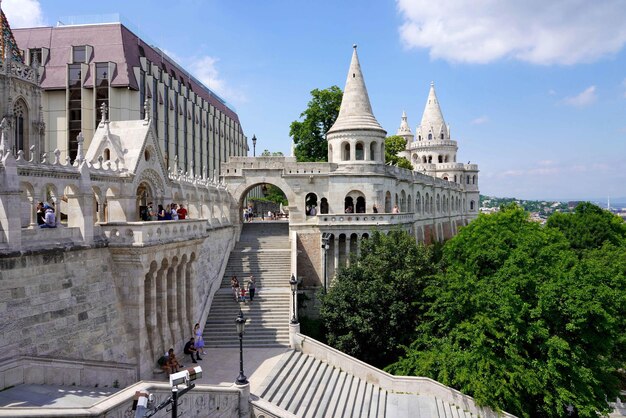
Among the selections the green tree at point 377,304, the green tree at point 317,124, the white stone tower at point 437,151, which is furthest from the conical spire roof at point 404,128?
the green tree at point 377,304

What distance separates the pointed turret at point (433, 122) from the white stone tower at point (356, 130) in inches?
1321

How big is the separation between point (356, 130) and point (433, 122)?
36.3 m

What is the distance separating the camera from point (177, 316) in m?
18.9

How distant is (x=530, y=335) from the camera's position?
740 inches

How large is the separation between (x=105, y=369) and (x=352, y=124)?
79.6 feet

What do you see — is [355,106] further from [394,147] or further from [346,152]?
[394,147]

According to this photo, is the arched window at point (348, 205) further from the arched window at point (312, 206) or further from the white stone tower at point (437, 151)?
the white stone tower at point (437, 151)

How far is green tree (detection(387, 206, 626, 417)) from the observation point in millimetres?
18500

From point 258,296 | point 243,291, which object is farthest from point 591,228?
point 243,291

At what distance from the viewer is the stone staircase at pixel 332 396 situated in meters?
17.5

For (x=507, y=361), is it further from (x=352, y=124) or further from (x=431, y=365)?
(x=352, y=124)

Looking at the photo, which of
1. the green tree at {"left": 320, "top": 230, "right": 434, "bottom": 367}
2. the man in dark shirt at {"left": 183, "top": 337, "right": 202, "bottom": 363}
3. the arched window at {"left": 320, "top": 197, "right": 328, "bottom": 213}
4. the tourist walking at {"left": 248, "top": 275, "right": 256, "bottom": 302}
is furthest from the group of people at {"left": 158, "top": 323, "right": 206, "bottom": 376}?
the arched window at {"left": 320, "top": 197, "right": 328, "bottom": 213}

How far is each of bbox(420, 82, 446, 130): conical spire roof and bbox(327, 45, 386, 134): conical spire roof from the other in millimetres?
33881

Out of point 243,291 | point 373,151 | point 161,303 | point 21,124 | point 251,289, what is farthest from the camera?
point 373,151
